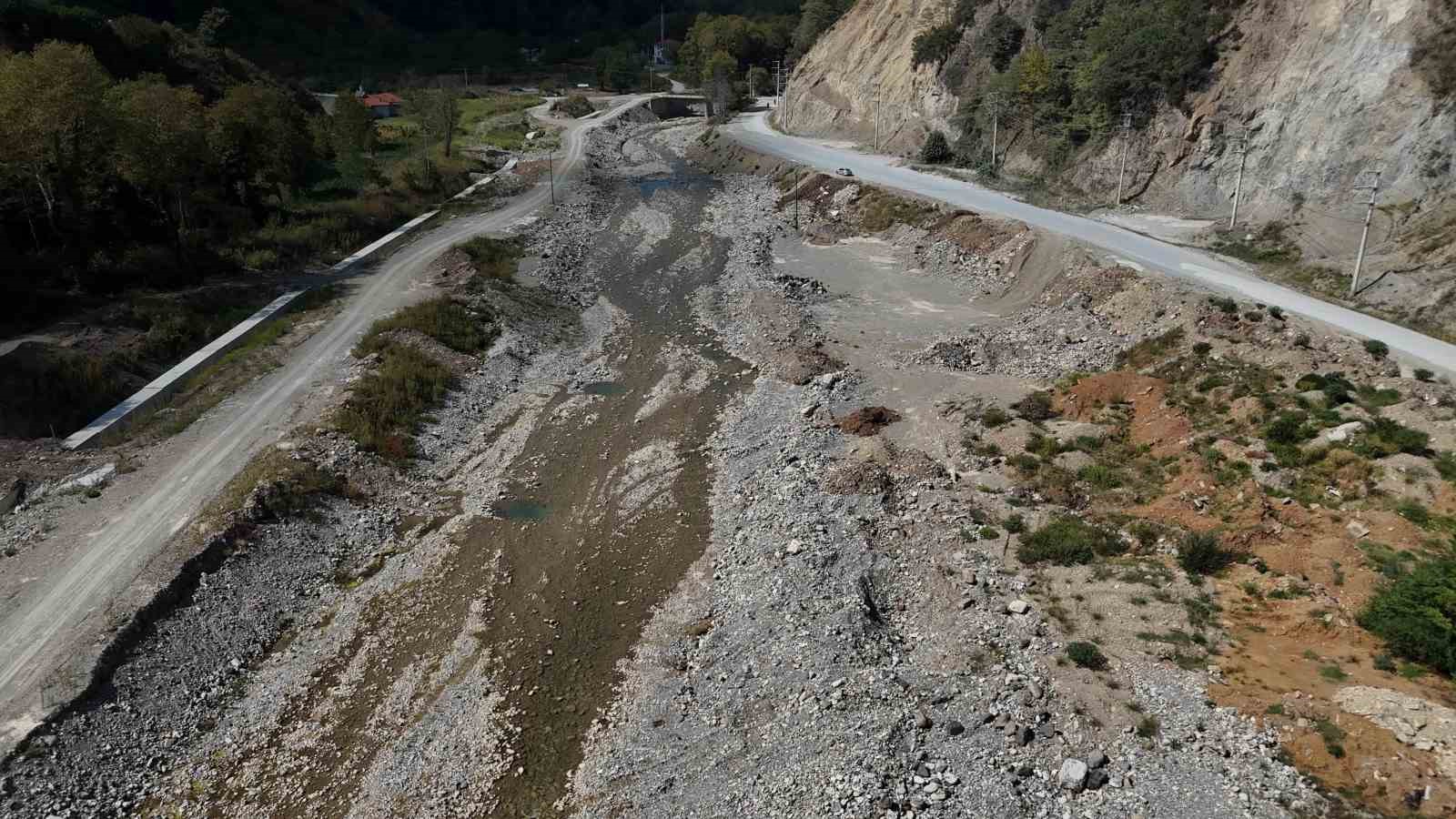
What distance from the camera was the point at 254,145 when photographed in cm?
5891

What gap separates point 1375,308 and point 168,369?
52149mm

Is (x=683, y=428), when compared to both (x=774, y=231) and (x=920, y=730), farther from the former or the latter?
(x=774, y=231)

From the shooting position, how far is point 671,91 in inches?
6718

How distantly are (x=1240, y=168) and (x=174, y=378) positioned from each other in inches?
2200


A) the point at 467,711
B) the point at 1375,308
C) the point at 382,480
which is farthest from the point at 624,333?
the point at 1375,308

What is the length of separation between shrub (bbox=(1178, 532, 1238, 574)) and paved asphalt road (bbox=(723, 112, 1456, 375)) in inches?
513

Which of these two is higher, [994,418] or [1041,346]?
[1041,346]

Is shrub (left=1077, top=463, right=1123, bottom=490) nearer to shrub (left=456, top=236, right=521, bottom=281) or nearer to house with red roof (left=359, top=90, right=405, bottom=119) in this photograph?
shrub (left=456, top=236, right=521, bottom=281)

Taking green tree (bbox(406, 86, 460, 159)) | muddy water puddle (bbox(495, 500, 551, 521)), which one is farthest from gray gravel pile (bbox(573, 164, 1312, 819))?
Answer: green tree (bbox(406, 86, 460, 159))

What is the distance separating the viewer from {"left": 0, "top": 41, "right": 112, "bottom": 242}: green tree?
128ft

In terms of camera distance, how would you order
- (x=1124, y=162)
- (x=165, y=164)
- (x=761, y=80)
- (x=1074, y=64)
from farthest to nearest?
(x=761, y=80), (x=1074, y=64), (x=1124, y=162), (x=165, y=164)

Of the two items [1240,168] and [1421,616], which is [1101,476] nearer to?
[1421,616]

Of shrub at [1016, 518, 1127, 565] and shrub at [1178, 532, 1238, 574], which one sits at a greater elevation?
shrub at [1178, 532, 1238, 574]

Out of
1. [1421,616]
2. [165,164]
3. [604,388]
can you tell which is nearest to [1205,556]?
[1421,616]
